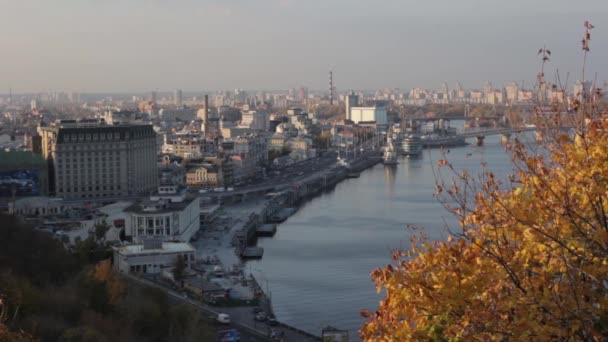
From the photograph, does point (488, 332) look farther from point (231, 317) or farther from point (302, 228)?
point (302, 228)

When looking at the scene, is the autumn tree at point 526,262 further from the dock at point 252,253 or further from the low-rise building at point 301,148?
the low-rise building at point 301,148

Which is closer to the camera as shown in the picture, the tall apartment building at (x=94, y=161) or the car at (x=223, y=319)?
the car at (x=223, y=319)

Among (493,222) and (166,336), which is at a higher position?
(493,222)

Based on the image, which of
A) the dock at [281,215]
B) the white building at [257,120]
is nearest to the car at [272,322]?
the dock at [281,215]

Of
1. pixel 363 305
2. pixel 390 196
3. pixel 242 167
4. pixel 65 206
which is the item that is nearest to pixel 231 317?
pixel 363 305

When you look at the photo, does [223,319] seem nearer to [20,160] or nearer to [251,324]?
[251,324]

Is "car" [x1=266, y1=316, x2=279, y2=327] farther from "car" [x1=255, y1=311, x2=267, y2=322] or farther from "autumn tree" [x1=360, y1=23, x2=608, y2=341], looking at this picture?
"autumn tree" [x1=360, y1=23, x2=608, y2=341]
